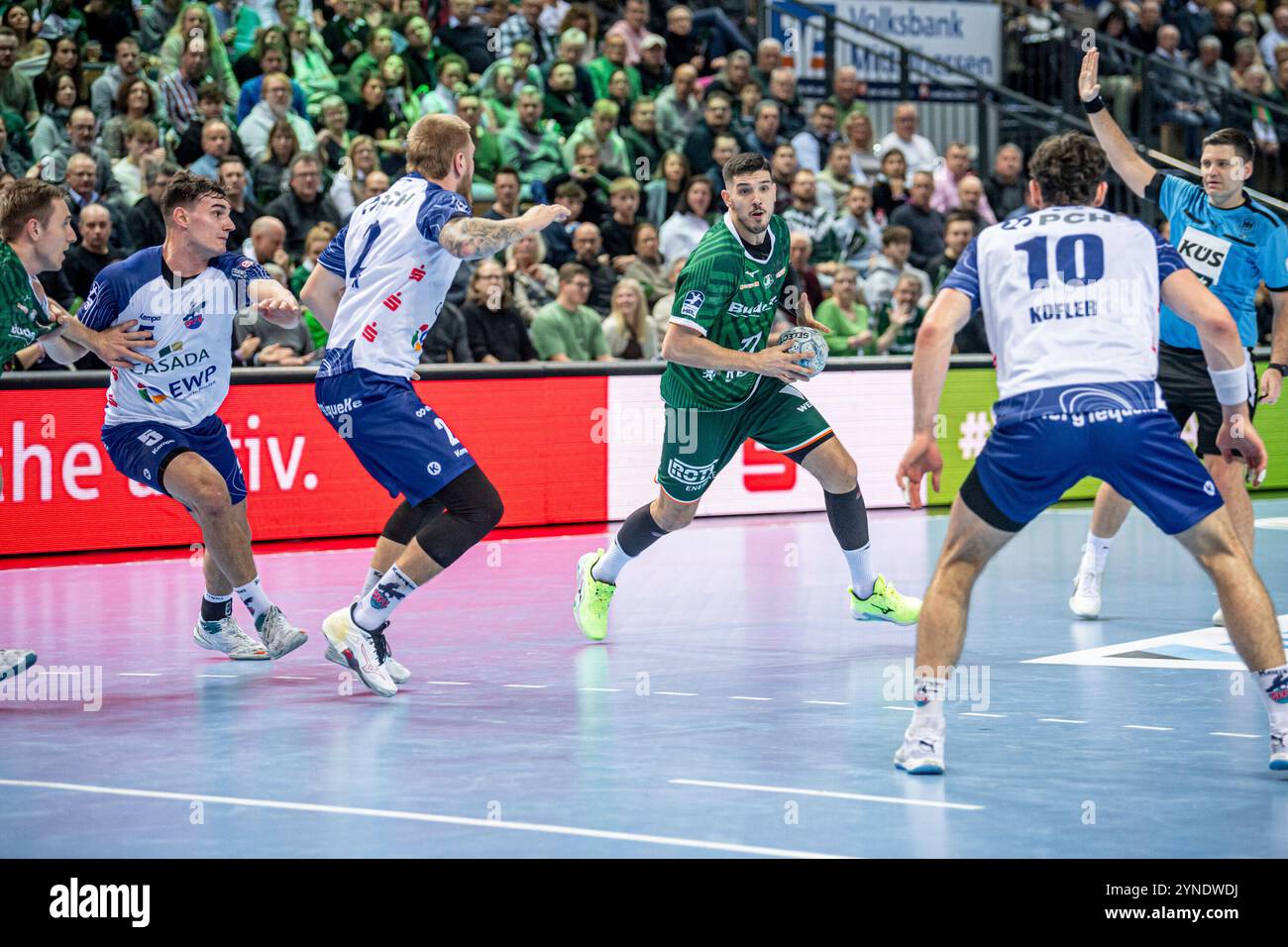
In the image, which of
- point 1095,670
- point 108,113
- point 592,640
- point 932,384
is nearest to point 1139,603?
point 1095,670

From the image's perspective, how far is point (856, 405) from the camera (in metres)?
15.6

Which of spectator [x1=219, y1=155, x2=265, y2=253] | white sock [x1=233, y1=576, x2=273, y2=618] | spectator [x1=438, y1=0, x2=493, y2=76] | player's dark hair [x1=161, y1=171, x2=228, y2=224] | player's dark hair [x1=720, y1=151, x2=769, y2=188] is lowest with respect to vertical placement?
white sock [x1=233, y1=576, x2=273, y2=618]

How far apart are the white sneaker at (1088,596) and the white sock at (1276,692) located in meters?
3.64

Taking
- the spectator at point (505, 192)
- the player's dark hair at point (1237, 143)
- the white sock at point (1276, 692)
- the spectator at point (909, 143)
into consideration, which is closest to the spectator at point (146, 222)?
the spectator at point (505, 192)

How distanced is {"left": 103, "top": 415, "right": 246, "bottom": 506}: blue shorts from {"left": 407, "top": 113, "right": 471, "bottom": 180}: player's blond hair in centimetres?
158

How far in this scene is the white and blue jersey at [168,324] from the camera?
318 inches

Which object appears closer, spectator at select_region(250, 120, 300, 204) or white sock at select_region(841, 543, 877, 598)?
white sock at select_region(841, 543, 877, 598)

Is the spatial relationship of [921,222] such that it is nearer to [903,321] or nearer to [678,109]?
[903,321]

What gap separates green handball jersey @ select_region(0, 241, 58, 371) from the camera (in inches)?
293

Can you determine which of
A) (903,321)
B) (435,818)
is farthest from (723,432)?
(903,321)

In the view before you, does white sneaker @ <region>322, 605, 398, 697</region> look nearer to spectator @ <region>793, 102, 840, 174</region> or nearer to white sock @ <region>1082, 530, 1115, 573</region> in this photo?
white sock @ <region>1082, 530, 1115, 573</region>

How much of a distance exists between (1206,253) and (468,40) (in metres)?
10.3

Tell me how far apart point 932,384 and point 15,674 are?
4.06m

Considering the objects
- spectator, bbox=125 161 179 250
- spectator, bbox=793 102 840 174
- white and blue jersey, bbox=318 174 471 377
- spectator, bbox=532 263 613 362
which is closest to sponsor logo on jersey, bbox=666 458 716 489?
white and blue jersey, bbox=318 174 471 377
